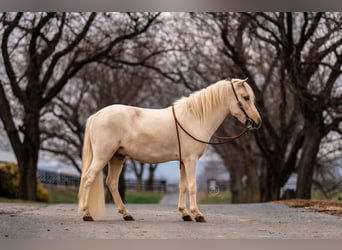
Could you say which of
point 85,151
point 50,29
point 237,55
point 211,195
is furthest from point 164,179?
point 85,151

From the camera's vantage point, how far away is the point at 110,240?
21.3 feet

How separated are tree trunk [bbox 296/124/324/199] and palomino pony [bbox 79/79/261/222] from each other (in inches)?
235

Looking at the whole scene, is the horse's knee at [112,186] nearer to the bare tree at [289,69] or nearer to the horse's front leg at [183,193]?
A: the horse's front leg at [183,193]

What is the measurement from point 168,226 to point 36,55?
22.3 ft

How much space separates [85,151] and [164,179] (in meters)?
9.53

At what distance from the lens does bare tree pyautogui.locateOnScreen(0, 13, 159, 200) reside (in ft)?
39.7

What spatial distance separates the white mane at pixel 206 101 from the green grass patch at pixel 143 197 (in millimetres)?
7571

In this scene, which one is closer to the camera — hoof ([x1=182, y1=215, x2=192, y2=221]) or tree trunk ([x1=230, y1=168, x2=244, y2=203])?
hoof ([x1=182, y1=215, x2=192, y2=221])

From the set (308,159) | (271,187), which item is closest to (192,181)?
(308,159)

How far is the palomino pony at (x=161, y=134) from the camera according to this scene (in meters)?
7.25

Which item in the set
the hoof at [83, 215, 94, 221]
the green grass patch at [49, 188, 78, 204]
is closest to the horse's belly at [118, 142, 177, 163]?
the hoof at [83, 215, 94, 221]

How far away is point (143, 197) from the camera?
52.0ft

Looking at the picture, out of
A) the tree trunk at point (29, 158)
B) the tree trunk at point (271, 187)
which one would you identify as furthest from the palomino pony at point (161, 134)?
the tree trunk at point (271, 187)

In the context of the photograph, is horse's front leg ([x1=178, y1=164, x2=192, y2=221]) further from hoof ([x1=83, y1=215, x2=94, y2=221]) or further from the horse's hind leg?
hoof ([x1=83, y1=215, x2=94, y2=221])
